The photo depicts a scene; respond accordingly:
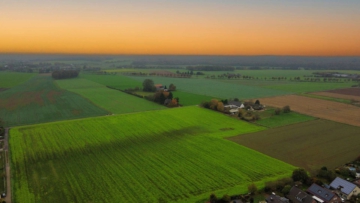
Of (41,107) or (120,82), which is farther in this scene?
(120,82)

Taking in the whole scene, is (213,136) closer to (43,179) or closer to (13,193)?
(43,179)

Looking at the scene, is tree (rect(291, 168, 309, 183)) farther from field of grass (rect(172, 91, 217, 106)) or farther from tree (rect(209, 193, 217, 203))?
field of grass (rect(172, 91, 217, 106))

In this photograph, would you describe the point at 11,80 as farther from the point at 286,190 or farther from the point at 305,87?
the point at 305,87

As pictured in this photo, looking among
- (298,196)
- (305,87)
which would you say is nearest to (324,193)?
(298,196)

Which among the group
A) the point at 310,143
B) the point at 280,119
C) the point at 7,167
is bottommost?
the point at 7,167

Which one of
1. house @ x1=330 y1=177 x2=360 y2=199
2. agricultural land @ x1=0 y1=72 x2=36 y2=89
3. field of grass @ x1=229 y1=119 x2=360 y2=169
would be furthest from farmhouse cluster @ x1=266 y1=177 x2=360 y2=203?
agricultural land @ x1=0 y1=72 x2=36 y2=89
